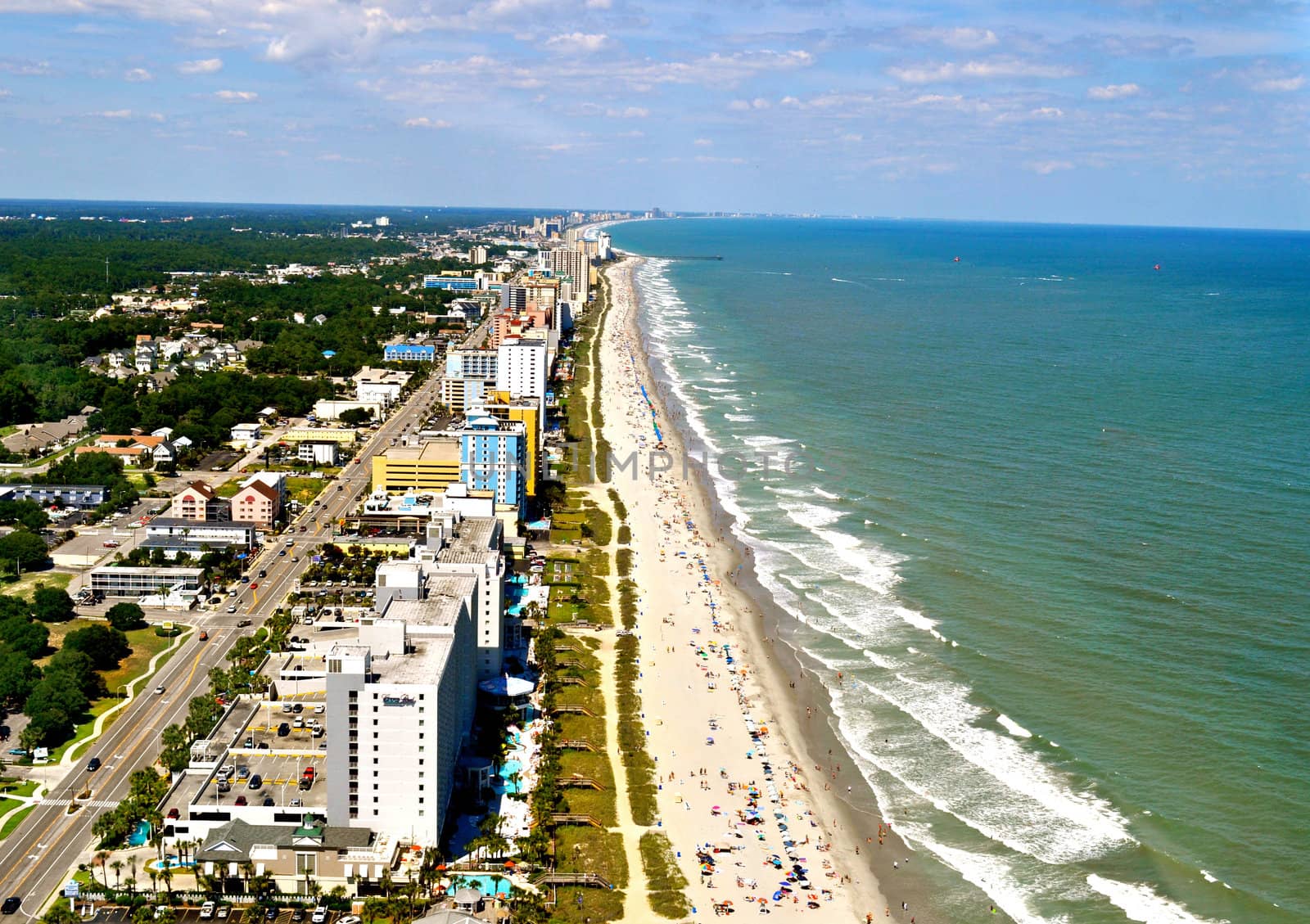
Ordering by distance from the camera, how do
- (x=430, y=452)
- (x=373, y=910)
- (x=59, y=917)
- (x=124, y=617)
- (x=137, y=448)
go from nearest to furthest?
(x=59, y=917) < (x=373, y=910) < (x=124, y=617) < (x=430, y=452) < (x=137, y=448)

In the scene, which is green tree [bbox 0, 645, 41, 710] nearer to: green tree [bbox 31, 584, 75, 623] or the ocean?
green tree [bbox 31, 584, 75, 623]

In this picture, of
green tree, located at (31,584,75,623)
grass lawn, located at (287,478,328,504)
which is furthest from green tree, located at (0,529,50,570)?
grass lawn, located at (287,478,328,504)

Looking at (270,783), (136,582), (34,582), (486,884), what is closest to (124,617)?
(136,582)

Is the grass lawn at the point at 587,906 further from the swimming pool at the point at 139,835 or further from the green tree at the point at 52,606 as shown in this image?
the green tree at the point at 52,606

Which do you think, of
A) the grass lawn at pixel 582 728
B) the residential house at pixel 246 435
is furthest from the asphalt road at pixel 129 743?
the residential house at pixel 246 435

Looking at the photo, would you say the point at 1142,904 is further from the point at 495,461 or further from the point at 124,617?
the point at 495,461
